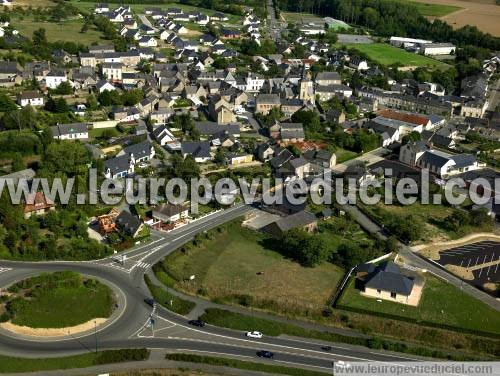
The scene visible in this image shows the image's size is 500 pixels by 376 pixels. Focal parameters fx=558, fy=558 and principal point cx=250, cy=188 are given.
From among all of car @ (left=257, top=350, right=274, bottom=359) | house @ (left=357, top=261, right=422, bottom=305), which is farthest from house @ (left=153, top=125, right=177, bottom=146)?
car @ (left=257, top=350, right=274, bottom=359)

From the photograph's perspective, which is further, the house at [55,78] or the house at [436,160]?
the house at [55,78]

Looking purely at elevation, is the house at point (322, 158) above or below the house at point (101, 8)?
below

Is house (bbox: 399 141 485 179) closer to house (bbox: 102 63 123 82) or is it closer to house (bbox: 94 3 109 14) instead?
house (bbox: 102 63 123 82)

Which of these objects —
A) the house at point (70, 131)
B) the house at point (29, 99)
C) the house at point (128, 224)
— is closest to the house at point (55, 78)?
the house at point (29, 99)

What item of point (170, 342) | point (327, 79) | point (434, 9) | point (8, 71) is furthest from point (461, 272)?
point (434, 9)

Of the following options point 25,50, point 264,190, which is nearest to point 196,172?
point 264,190

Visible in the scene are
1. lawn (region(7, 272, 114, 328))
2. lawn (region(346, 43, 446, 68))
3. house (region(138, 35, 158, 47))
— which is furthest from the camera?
house (region(138, 35, 158, 47))

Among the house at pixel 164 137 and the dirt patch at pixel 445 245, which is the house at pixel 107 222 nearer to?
the house at pixel 164 137
